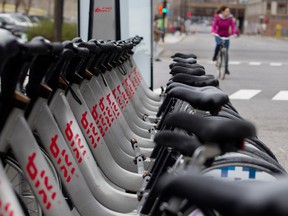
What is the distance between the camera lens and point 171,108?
5.06m

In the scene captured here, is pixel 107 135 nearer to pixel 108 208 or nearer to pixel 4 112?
A: pixel 108 208

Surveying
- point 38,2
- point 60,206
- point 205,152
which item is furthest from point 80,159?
point 38,2

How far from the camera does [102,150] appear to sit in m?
4.66

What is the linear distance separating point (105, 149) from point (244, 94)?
10.2 metres

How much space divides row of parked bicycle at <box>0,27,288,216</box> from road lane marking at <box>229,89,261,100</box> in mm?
8586

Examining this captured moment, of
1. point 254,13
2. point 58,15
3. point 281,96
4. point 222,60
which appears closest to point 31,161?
point 281,96

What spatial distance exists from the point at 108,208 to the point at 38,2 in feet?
310

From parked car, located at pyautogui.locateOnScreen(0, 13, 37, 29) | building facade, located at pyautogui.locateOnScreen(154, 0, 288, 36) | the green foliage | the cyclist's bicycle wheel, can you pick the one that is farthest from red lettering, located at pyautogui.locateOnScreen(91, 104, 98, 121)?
building facade, located at pyautogui.locateOnScreen(154, 0, 288, 36)

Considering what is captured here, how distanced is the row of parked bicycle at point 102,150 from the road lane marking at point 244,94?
8.59 meters

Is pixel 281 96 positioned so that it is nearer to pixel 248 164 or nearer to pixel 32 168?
pixel 248 164

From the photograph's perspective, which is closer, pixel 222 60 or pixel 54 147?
pixel 54 147

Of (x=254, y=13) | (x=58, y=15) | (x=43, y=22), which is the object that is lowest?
(x=254, y=13)

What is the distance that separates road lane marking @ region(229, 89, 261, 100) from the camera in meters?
14.0

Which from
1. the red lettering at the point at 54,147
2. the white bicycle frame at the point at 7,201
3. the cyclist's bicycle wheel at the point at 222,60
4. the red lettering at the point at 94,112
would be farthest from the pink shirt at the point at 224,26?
the white bicycle frame at the point at 7,201
